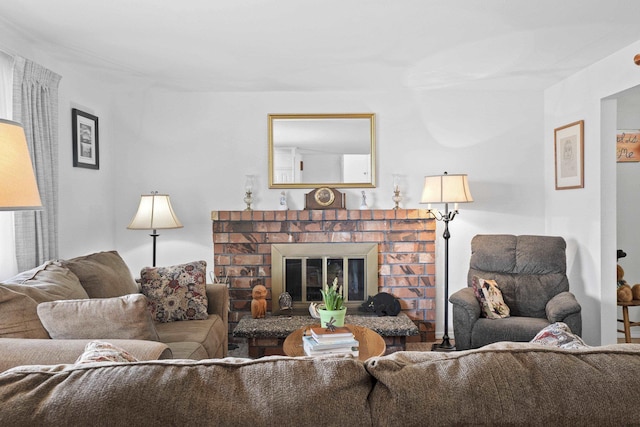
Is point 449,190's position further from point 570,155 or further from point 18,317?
point 18,317

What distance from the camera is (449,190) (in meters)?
3.93

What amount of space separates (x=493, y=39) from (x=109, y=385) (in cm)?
306

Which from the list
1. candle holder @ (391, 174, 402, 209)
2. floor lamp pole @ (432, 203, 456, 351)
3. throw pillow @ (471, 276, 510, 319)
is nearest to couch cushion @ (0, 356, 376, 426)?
throw pillow @ (471, 276, 510, 319)

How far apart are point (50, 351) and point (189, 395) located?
1.13 meters

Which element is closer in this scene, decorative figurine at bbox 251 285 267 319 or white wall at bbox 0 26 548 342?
decorative figurine at bbox 251 285 267 319

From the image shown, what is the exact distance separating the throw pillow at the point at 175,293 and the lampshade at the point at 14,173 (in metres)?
1.96

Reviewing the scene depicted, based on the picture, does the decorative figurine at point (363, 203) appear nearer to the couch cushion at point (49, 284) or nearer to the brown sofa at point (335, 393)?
the couch cushion at point (49, 284)

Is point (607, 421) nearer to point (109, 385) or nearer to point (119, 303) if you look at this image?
point (109, 385)

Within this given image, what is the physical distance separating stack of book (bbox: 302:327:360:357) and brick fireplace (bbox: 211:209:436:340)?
1816 mm

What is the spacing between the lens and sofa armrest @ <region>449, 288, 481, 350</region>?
352 centimetres

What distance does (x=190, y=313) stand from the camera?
3129 mm

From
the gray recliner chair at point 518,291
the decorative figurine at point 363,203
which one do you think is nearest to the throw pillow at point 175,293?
the decorative figurine at point 363,203

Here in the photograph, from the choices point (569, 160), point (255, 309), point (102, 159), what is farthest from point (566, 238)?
point (102, 159)

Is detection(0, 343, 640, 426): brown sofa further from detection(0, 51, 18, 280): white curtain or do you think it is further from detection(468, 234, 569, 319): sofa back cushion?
detection(468, 234, 569, 319): sofa back cushion
